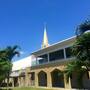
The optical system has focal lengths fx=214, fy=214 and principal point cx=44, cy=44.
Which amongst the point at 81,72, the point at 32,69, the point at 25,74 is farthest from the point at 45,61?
the point at 81,72

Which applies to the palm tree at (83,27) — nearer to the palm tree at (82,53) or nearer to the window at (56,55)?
the palm tree at (82,53)

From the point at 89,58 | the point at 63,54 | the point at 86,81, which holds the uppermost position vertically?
the point at 63,54

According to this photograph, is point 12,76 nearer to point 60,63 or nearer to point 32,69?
point 32,69

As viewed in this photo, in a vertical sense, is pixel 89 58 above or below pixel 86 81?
above

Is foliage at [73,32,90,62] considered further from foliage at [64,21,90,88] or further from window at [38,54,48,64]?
window at [38,54,48,64]

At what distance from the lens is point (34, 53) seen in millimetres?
43781

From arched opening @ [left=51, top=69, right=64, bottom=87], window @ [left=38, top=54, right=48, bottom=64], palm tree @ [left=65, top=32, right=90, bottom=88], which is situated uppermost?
window @ [left=38, top=54, right=48, bottom=64]

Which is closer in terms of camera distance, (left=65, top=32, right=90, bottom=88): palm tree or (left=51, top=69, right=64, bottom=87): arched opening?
(left=65, top=32, right=90, bottom=88): palm tree

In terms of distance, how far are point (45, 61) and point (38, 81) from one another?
16.3ft

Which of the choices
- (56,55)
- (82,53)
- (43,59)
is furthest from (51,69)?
(82,53)

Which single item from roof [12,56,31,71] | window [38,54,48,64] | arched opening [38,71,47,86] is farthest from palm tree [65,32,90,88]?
roof [12,56,31,71]

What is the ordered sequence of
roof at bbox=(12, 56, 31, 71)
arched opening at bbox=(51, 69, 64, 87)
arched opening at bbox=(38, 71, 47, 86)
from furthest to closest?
roof at bbox=(12, 56, 31, 71), arched opening at bbox=(38, 71, 47, 86), arched opening at bbox=(51, 69, 64, 87)

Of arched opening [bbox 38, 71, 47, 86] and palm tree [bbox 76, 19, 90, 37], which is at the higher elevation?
palm tree [bbox 76, 19, 90, 37]

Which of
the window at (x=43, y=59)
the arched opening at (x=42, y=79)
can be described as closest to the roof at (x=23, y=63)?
the arched opening at (x=42, y=79)
